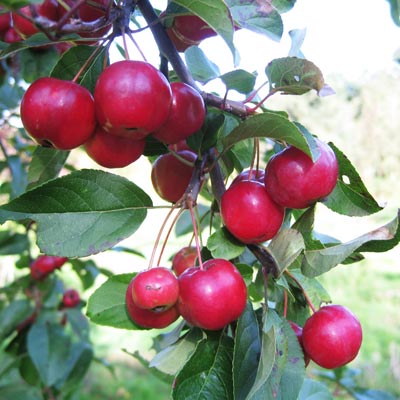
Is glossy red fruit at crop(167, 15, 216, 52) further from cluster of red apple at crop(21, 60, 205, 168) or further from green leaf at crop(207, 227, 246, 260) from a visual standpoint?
green leaf at crop(207, 227, 246, 260)

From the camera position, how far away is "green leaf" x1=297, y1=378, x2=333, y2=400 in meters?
1.10

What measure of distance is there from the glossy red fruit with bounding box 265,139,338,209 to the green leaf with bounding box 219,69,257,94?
0.50ft

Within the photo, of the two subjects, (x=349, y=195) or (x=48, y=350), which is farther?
(x=48, y=350)

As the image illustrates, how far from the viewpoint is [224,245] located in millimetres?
884

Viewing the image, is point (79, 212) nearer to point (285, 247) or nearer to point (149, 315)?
point (149, 315)

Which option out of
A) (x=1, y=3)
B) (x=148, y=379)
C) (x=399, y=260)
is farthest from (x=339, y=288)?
(x=1, y=3)

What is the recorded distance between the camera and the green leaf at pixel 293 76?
774 millimetres

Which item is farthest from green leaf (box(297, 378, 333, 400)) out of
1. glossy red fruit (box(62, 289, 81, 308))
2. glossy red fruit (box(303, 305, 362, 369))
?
glossy red fruit (box(62, 289, 81, 308))

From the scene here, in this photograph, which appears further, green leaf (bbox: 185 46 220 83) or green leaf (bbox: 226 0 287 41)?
green leaf (bbox: 185 46 220 83)

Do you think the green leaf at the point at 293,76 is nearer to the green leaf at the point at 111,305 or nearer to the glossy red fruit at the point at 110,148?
the glossy red fruit at the point at 110,148

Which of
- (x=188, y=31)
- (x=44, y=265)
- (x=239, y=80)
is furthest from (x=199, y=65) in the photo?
(x=44, y=265)

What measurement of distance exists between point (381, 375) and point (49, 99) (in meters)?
4.32

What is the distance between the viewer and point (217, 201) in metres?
0.96

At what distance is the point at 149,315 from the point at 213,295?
156mm
